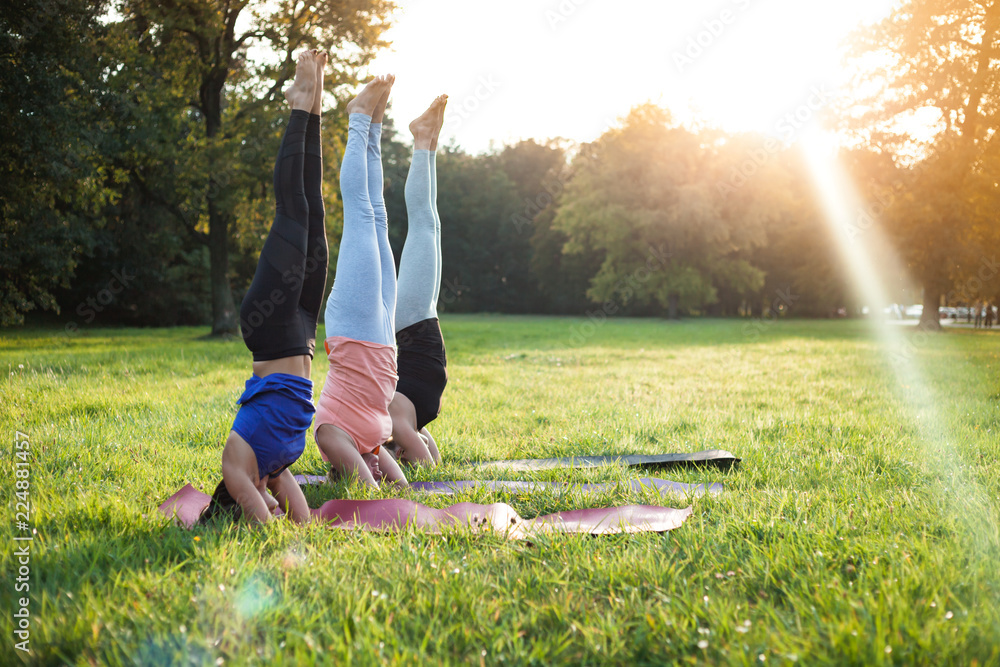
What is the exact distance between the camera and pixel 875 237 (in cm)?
2242

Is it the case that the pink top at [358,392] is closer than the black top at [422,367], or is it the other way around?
the pink top at [358,392]

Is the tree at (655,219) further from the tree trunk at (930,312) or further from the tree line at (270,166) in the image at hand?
the tree trunk at (930,312)

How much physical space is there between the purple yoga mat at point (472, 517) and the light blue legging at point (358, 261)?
3.04 ft

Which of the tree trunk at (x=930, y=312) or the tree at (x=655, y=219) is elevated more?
the tree at (x=655, y=219)

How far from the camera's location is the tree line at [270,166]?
1017 centimetres

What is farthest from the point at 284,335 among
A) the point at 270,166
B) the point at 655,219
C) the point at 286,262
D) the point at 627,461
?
the point at 655,219

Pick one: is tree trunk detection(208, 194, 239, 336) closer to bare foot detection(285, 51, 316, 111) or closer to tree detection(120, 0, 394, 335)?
tree detection(120, 0, 394, 335)

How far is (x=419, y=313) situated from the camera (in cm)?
383

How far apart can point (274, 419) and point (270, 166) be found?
547 inches

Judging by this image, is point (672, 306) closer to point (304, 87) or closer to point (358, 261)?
point (358, 261)

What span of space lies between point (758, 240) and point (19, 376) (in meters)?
34.1

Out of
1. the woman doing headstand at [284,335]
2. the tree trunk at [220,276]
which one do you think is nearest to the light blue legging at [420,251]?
the woman doing headstand at [284,335]

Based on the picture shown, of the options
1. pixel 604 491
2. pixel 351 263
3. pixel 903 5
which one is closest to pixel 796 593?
pixel 604 491

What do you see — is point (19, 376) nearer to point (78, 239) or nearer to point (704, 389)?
point (704, 389)
